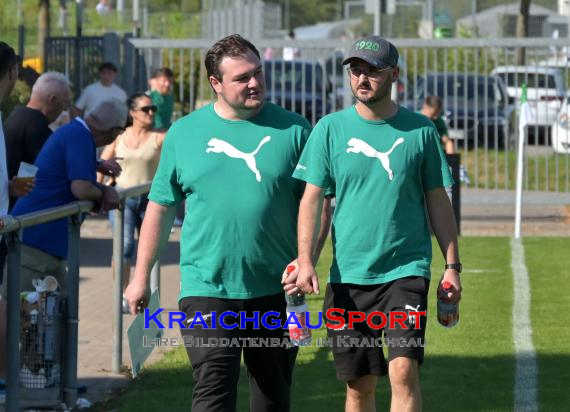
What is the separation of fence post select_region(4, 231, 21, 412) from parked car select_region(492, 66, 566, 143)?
14494mm

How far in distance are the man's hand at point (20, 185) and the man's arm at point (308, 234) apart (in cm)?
182

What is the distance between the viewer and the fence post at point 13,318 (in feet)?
22.4

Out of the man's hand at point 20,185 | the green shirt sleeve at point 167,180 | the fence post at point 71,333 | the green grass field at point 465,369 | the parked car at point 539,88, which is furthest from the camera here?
the parked car at point 539,88

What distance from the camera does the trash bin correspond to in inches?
313

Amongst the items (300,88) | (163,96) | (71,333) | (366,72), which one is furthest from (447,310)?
(300,88)

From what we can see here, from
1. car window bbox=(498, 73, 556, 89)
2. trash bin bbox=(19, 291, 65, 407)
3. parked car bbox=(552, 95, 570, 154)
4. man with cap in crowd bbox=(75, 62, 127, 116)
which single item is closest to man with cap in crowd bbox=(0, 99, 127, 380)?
trash bin bbox=(19, 291, 65, 407)

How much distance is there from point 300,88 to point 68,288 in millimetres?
13704

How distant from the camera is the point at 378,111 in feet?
21.4

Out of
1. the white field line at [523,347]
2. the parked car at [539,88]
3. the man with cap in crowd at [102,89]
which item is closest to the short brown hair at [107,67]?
the man with cap in crowd at [102,89]

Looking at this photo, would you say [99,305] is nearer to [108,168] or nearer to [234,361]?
[108,168]

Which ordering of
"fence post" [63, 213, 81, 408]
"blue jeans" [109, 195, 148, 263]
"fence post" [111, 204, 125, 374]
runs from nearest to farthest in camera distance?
1. "fence post" [63, 213, 81, 408]
2. "fence post" [111, 204, 125, 374]
3. "blue jeans" [109, 195, 148, 263]

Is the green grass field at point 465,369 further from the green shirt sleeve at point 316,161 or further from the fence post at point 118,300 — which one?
the green shirt sleeve at point 316,161

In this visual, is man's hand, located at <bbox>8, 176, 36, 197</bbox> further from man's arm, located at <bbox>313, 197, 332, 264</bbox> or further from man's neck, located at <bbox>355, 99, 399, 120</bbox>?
man's neck, located at <bbox>355, 99, 399, 120</bbox>

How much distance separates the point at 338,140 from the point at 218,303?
0.92m
